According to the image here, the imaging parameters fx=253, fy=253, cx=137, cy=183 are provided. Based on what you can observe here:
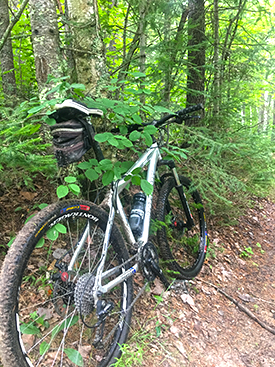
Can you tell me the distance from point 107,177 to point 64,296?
0.92 m

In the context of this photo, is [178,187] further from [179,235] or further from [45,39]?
[45,39]

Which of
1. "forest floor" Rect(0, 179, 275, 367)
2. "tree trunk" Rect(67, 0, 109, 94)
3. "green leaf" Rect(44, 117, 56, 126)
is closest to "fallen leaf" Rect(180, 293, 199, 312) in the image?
A: "forest floor" Rect(0, 179, 275, 367)

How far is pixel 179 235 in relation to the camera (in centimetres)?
343

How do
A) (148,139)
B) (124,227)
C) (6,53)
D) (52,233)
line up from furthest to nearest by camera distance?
(6,53), (124,227), (148,139), (52,233)

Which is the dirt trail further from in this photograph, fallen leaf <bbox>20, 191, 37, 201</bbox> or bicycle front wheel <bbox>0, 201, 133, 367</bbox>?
fallen leaf <bbox>20, 191, 37, 201</bbox>

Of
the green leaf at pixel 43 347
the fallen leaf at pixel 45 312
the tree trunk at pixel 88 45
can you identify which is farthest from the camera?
the tree trunk at pixel 88 45

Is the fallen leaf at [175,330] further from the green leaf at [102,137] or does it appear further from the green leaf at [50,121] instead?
the green leaf at [50,121]

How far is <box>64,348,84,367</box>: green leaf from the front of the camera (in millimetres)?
1849

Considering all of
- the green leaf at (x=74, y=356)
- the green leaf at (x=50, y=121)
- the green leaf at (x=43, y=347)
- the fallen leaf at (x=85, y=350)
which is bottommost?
the fallen leaf at (x=85, y=350)

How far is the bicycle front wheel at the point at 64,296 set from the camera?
4.75 feet

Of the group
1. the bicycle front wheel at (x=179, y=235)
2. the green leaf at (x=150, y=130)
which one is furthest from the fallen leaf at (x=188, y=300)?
the green leaf at (x=150, y=130)

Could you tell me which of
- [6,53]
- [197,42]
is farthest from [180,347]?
[197,42]

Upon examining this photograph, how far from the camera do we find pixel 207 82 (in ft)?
16.9

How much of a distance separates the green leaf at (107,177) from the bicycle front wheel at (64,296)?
22cm
